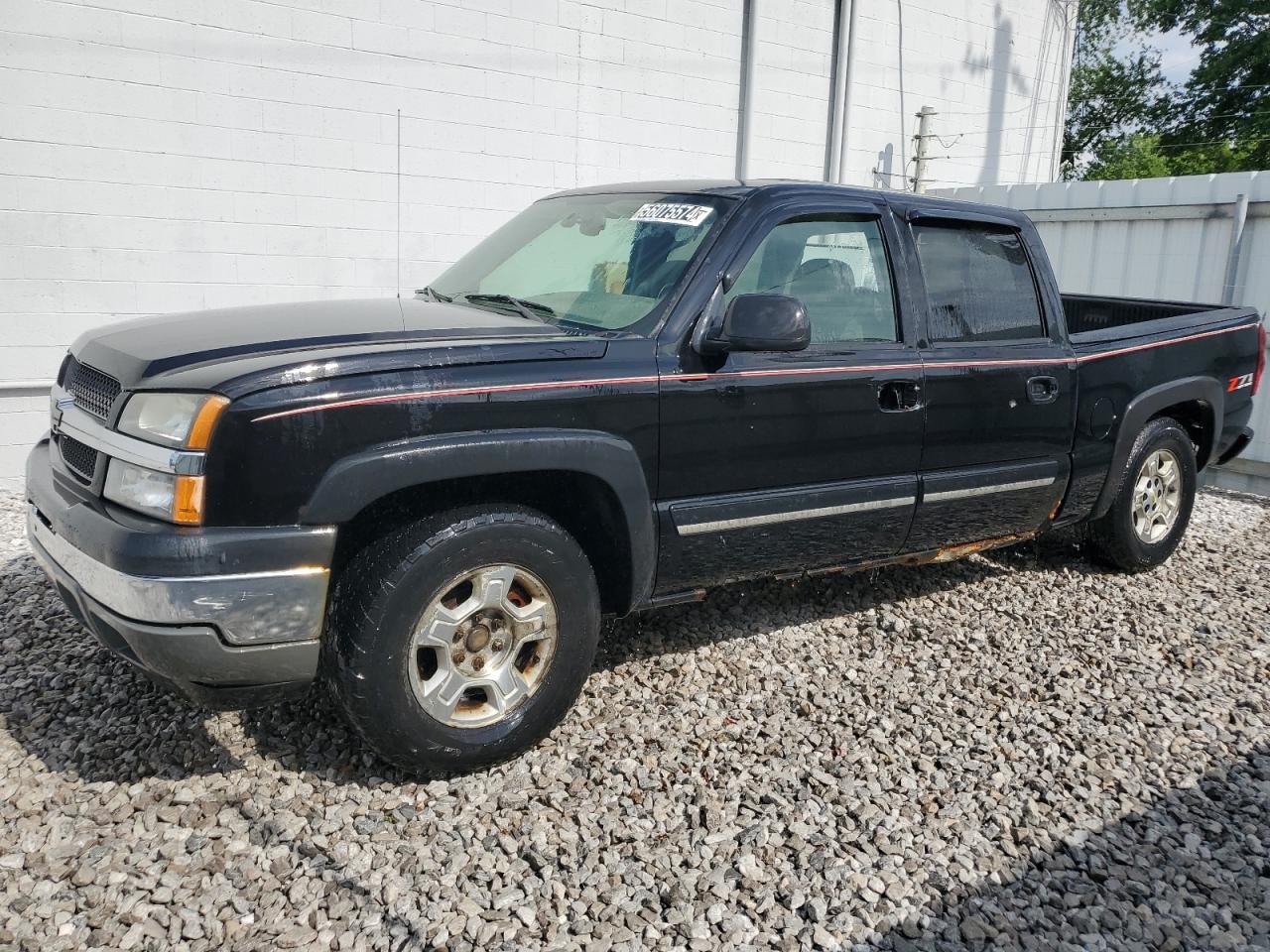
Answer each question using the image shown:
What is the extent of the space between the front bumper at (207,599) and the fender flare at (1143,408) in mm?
3835

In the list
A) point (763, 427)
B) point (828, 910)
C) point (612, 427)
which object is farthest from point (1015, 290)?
point (828, 910)

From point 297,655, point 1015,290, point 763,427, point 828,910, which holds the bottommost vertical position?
point 828,910

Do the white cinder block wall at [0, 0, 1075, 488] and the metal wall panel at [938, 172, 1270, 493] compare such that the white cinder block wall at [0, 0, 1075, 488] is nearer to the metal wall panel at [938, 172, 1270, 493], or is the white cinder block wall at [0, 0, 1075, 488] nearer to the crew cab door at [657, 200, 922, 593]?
the metal wall panel at [938, 172, 1270, 493]

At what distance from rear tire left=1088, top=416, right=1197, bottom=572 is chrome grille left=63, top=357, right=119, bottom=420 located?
4422mm

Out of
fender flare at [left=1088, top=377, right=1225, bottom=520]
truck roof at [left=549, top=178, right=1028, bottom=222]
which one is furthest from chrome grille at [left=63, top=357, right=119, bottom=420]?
fender flare at [left=1088, top=377, right=1225, bottom=520]

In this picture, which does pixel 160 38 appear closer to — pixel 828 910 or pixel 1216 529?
pixel 828 910

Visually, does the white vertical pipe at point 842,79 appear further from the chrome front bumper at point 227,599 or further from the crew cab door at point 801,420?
the chrome front bumper at point 227,599

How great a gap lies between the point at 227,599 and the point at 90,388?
1.01 metres

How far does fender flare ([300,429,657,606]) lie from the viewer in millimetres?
2791

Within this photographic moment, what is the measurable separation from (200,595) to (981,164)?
1148 centimetres

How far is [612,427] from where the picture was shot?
326cm

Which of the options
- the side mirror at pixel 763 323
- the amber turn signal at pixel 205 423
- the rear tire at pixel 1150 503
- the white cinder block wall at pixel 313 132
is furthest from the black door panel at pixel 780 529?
the white cinder block wall at pixel 313 132

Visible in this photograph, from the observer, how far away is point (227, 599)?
2.68m

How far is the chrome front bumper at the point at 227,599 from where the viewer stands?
2646mm
